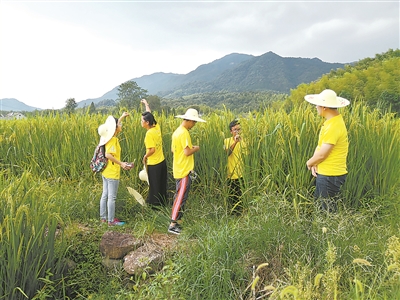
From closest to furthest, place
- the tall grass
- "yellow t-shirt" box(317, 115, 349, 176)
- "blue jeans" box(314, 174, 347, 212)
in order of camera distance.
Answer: the tall grass
"yellow t-shirt" box(317, 115, 349, 176)
"blue jeans" box(314, 174, 347, 212)

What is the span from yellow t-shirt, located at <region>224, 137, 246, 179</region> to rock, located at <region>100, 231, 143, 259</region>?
59.0 inches

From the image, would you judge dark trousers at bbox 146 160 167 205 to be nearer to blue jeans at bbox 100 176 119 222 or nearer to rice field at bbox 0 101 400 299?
rice field at bbox 0 101 400 299

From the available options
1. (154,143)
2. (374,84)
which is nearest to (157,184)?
(154,143)

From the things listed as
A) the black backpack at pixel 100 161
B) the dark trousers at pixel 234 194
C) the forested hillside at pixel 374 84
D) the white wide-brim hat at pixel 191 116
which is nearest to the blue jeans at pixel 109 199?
the black backpack at pixel 100 161

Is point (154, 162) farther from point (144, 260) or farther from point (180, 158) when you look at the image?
point (144, 260)

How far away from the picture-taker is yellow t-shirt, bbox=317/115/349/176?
3150 mm

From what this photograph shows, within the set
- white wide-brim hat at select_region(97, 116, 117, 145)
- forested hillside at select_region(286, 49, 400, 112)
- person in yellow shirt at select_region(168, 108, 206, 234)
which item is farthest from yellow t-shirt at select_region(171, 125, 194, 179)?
forested hillside at select_region(286, 49, 400, 112)

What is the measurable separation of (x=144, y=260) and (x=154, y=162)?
1.47 metres

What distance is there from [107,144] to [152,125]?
2.12ft

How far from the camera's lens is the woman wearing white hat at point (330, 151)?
3.17m

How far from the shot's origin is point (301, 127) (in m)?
3.94

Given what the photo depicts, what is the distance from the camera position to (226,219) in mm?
3691

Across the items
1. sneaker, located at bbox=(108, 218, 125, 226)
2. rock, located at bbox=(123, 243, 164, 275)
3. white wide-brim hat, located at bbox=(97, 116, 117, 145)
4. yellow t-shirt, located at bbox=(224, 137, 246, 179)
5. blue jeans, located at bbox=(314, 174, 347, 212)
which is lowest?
rock, located at bbox=(123, 243, 164, 275)

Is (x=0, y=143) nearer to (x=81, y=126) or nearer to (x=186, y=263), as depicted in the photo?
(x=81, y=126)
